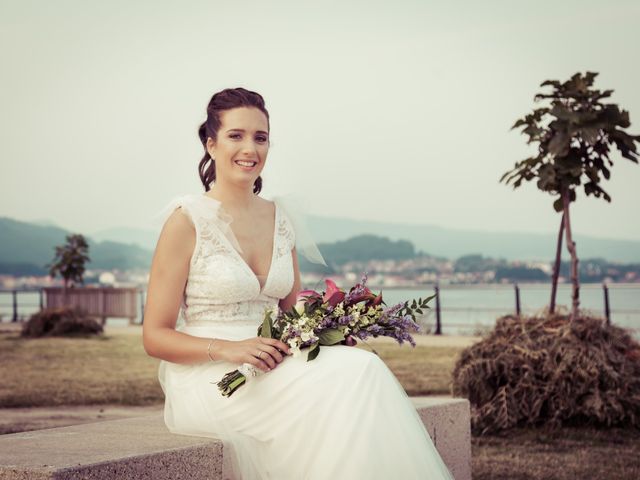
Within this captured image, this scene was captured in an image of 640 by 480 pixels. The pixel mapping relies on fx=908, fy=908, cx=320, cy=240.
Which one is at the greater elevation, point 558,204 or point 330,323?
point 558,204

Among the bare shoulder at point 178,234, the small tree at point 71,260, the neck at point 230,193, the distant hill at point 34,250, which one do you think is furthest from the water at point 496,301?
the distant hill at point 34,250

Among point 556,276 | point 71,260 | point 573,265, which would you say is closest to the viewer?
point 573,265

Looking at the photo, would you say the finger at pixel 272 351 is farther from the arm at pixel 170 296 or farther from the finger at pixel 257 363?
the arm at pixel 170 296

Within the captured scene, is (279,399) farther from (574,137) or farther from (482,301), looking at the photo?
(482,301)

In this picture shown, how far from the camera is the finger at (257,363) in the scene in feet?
11.1

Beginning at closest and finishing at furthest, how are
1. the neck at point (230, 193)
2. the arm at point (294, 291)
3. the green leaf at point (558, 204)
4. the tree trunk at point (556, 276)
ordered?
the neck at point (230, 193) → the arm at point (294, 291) → the tree trunk at point (556, 276) → the green leaf at point (558, 204)

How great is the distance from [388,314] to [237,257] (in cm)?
73

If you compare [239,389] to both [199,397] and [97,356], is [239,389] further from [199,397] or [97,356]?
[97,356]

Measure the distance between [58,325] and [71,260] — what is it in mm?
4551

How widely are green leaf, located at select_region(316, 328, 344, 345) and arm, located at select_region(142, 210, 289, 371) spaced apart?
0.27m

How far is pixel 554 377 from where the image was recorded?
7.11 metres

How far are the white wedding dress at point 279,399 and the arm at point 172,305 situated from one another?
56 millimetres

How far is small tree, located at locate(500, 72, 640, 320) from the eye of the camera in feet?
25.1

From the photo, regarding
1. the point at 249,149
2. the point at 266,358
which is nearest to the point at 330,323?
the point at 266,358
